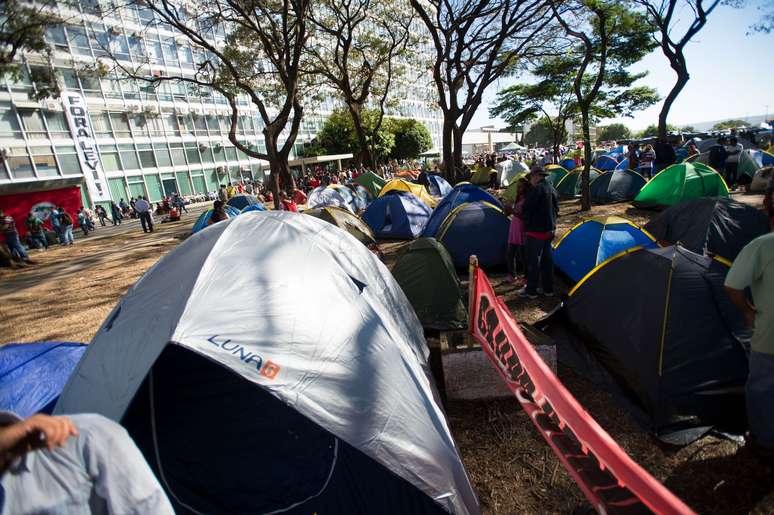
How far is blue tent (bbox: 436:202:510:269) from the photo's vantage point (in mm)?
6945

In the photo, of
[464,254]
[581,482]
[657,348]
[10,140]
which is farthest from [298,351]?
[10,140]

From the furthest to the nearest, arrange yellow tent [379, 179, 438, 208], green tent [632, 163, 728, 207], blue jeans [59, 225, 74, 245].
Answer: blue jeans [59, 225, 74, 245] < yellow tent [379, 179, 438, 208] < green tent [632, 163, 728, 207]

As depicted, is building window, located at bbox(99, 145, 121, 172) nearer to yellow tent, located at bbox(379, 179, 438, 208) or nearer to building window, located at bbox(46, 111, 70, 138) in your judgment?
building window, located at bbox(46, 111, 70, 138)

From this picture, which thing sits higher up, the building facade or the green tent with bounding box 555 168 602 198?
the building facade

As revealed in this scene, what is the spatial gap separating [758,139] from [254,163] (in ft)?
126

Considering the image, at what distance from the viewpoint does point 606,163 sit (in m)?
18.1

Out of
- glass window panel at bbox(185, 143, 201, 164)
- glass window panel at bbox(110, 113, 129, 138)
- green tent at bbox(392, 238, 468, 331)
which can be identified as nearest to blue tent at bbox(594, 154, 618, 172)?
green tent at bbox(392, 238, 468, 331)

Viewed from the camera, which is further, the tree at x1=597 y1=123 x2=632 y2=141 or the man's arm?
the tree at x1=597 y1=123 x2=632 y2=141

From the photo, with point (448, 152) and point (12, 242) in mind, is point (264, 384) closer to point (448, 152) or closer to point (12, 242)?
point (12, 242)

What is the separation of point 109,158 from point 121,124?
2.63 m

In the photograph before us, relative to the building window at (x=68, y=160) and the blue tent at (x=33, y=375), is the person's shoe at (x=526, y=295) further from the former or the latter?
the building window at (x=68, y=160)

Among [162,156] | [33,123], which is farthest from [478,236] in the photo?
[162,156]

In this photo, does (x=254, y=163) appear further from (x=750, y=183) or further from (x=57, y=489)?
(x=57, y=489)

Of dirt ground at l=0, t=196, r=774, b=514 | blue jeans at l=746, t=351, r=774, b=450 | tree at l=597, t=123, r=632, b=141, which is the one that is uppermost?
tree at l=597, t=123, r=632, b=141
